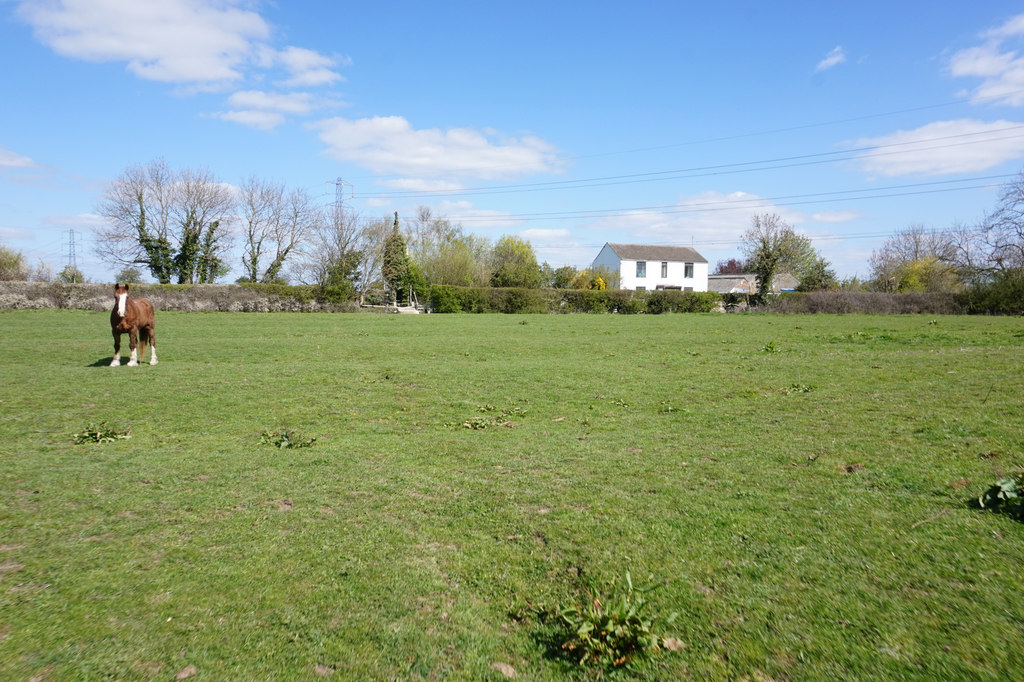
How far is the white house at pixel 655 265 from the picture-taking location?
92312 mm

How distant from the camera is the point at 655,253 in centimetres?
9469

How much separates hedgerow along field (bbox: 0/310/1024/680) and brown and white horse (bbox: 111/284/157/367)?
12.5ft

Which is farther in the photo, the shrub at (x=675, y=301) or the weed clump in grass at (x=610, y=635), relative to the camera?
the shrub at (x=675, y=301)

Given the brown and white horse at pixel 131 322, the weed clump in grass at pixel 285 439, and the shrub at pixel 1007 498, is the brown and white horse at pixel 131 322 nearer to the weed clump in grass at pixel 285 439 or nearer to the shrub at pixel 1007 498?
the weed clump in grass at pixel 285 439

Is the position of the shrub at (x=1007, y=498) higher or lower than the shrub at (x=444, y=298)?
lower

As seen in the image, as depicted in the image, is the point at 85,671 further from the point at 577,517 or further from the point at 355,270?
the point at 355,270

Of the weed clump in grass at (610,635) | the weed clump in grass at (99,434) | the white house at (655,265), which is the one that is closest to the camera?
the weed clump in grass at (610,635)

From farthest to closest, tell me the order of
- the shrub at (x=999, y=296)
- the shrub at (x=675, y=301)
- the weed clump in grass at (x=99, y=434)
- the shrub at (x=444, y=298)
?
the shrub at (x=675, y=301)
the shrub at (x=444, y=298)
the shrub at (x=999, y=296)
the weed clump in grass at (x=99, y=434)

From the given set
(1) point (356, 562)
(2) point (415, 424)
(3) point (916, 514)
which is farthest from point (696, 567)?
(2) point (415, 424)

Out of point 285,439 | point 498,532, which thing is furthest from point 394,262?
point 498,532

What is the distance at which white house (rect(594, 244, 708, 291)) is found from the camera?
9231 cm

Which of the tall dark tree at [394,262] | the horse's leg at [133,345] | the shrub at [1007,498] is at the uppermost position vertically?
the tall dark tree at [394,262]

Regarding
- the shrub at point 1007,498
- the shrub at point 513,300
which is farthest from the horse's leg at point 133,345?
the shrub at point 513,300

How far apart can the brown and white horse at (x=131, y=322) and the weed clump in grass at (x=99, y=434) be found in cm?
675
